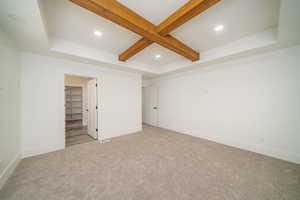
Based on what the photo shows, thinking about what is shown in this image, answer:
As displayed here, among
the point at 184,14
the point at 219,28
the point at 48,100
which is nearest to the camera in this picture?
the point at 184,14

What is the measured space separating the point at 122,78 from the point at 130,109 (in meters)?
1.29

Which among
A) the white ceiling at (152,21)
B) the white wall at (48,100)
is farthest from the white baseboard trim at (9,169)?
the white ceiling at (152,21)

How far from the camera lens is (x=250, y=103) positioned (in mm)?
2838

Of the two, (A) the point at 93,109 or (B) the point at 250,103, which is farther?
(A) the point at 93,109

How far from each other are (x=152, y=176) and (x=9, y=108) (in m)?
2.93

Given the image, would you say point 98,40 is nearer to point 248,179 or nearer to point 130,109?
point 130,109

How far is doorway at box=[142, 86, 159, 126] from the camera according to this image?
18.4ft

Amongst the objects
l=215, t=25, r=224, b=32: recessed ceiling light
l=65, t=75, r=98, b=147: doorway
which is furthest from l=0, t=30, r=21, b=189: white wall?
l=215, t=25, r=224, b=32: recessed ceiling light

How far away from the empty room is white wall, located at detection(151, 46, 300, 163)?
0.02 m

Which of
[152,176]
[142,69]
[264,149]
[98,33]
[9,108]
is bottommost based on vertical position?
[152,176]

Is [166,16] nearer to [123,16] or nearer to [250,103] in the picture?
[123,16]

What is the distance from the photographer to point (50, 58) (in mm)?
2820

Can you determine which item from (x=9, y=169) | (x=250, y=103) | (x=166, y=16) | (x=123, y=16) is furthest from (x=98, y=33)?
(x=250, y=103)

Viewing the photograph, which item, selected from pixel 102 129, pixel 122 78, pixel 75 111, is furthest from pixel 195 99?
pixel 75 111
